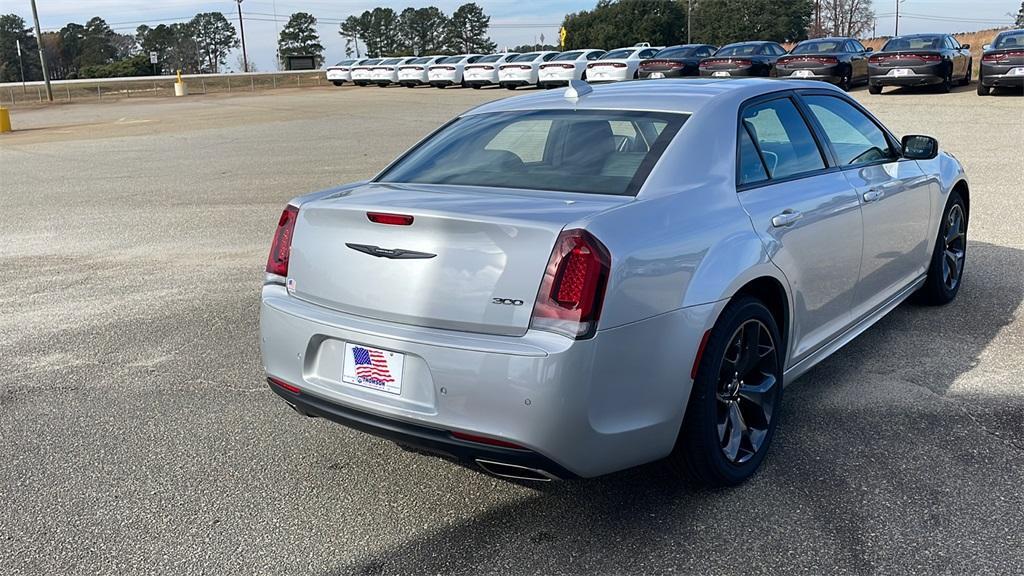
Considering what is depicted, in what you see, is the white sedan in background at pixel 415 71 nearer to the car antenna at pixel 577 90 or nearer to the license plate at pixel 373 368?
the car antenna at pixel 577 90

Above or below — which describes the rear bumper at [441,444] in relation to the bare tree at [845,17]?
below

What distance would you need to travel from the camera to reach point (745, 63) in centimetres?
2611

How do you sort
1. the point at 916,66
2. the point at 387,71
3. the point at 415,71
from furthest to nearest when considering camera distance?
the point at 387,71
the point at 415,71
the point at 916,66

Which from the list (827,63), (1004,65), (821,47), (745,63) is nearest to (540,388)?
(1004,65)

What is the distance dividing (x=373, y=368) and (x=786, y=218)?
1.83m

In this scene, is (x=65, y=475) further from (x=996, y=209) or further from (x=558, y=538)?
(x=996, y=209)

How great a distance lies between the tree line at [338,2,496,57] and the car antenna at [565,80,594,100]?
129 metres

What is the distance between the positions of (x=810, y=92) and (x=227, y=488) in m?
3.37

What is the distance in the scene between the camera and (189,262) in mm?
8000

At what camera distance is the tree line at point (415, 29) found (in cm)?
12912

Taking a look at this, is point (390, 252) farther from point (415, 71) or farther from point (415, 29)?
point (415, 29)

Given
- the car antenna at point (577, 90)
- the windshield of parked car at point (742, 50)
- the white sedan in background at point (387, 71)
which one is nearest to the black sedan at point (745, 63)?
the windshield of parked car at point (742, 50)

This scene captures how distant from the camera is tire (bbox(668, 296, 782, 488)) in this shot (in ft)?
11.0

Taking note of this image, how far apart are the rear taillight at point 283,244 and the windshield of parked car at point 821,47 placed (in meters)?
25.3
